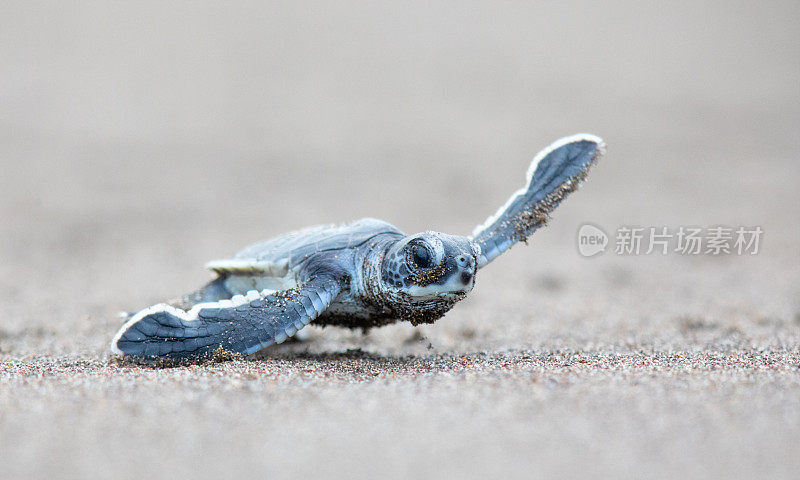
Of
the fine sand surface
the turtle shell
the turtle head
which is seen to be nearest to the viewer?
the fine sand surface

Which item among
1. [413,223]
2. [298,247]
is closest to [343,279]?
[298,247]

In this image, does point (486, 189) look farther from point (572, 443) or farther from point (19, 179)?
point (572, 443)

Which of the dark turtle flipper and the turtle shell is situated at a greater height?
the dark turtle flipper

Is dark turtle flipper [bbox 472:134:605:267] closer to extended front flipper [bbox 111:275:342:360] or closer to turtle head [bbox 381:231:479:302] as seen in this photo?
turtle head [bbox 381:231:479:302]

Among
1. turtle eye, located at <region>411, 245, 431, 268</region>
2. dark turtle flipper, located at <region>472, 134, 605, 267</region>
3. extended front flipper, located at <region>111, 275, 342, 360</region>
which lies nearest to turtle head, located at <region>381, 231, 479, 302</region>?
turtle eye, located at <region>411, 245, 431, 268</region>

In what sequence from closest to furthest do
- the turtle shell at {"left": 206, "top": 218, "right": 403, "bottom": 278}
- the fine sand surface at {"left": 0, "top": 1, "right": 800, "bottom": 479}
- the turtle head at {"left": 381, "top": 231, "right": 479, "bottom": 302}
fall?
the fine sand surface at {"left": 0, "top": 1, "right": 800, "bottom": 479} < the turtle head at {"left": 381, "top": 231, "right": 479, "bottom": 302} < the turtle shell at {"left": 206, "top": 218, "right": 403, "bottom": 278}

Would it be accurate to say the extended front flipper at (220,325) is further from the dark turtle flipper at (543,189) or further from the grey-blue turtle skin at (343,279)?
the dark turtle flipper at (543,189)

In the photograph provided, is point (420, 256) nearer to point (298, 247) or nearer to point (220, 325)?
point (298, 247)

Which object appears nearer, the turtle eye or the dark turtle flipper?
the turtle eye
